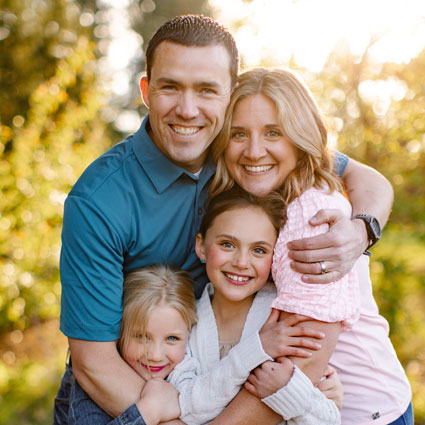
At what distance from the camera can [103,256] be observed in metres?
2.15

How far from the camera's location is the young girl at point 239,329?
6.39 feet

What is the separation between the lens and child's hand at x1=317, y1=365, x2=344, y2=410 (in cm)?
207

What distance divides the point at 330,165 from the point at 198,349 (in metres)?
1.16

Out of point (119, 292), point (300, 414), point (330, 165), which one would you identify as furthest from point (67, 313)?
point (330, 165)

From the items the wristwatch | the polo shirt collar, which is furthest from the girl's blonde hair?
the wristwatch

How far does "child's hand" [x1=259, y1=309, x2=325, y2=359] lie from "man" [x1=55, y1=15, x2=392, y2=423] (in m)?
0.22

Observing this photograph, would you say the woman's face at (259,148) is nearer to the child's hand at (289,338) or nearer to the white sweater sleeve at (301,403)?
the child's hand at (289,338)

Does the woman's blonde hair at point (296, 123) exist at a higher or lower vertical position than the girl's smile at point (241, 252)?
higher

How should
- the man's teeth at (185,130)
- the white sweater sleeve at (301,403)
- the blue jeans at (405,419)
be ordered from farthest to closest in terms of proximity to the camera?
1. the man's teeth at (185,130)
2. the blue jeans at (405,419)
3. the white sweater sleeve at (301,403)

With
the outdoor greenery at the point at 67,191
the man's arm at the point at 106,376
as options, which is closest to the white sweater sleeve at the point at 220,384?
the man's arm at the point at 106,376

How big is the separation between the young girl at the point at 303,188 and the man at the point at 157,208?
102 mm

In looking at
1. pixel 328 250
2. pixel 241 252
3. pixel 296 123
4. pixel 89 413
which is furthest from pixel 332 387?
pixel 296 123

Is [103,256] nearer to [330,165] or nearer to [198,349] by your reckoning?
[198,349]

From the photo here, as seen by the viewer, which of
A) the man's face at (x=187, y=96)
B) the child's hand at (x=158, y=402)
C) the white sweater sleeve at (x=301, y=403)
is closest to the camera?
the white sweater sleeve at (x=301, y=403)
